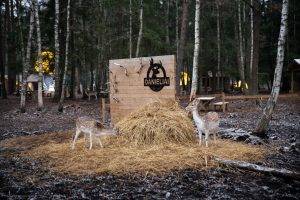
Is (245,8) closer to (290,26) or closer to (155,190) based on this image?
(290,26)

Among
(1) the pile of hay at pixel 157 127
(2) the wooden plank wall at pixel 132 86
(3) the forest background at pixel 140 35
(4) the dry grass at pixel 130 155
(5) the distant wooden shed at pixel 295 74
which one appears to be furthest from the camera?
(5) the distant wooden shed at pixel 295 74

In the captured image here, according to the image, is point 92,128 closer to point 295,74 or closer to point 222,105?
point 222,105

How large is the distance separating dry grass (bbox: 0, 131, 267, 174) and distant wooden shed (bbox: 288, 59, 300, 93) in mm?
26793

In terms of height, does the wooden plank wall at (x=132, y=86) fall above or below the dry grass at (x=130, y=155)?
above

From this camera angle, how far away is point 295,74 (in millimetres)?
38406

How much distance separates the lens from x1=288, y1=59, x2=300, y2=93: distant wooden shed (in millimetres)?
34375

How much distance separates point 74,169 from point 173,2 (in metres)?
41.0

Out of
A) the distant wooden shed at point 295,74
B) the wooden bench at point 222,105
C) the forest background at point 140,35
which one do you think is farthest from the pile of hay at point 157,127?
the distant wooden shed at point 295,74

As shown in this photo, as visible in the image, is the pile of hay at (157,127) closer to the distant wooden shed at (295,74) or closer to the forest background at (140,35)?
the forest background at (140,35)

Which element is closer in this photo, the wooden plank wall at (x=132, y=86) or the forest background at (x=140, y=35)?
the wooden plank wall at (x=132, y=86)

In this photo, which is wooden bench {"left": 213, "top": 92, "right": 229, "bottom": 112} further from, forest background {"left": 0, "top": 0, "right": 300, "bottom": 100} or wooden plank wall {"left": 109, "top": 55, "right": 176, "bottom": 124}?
wooden plank wall {"left": 109, "top": 55, "right": 176, "bottom": 124}

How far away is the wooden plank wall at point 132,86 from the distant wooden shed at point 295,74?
2428cm

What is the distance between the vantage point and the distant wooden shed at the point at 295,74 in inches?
1353

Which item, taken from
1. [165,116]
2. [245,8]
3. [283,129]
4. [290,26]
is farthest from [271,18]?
[165,116]
